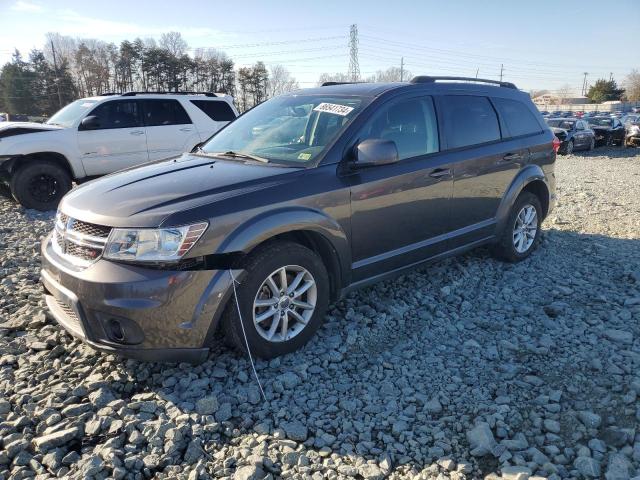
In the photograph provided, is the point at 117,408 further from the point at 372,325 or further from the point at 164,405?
the point at 372,325

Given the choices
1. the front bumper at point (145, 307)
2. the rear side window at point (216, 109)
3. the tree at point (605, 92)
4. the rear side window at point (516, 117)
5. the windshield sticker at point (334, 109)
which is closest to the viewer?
the front bumper at point (145, 307)

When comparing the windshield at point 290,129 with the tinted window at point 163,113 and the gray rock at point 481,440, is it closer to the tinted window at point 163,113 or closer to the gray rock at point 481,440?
the gray rock at point 481,440

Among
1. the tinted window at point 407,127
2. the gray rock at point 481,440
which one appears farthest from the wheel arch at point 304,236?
the gray rock at point 481,440

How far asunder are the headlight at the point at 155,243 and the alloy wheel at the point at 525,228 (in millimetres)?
3717

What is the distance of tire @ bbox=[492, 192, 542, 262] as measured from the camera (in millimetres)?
5062

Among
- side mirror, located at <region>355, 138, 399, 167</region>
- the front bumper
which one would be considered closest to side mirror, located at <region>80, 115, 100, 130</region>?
the front bumper

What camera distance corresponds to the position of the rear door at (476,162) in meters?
4.33

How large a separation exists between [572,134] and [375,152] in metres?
21.2

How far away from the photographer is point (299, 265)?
3.23 meters

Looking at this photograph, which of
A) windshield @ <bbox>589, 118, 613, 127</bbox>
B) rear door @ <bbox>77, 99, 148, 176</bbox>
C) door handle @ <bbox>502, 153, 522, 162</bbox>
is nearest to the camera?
door handle @ <bbox>502, 153, 522, 162</bbox>

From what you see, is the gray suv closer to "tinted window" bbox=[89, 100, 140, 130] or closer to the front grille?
the front grille

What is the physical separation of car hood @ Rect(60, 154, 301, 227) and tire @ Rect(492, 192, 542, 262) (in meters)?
2.76

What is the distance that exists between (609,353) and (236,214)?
2.81m

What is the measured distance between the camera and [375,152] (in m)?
3.35
